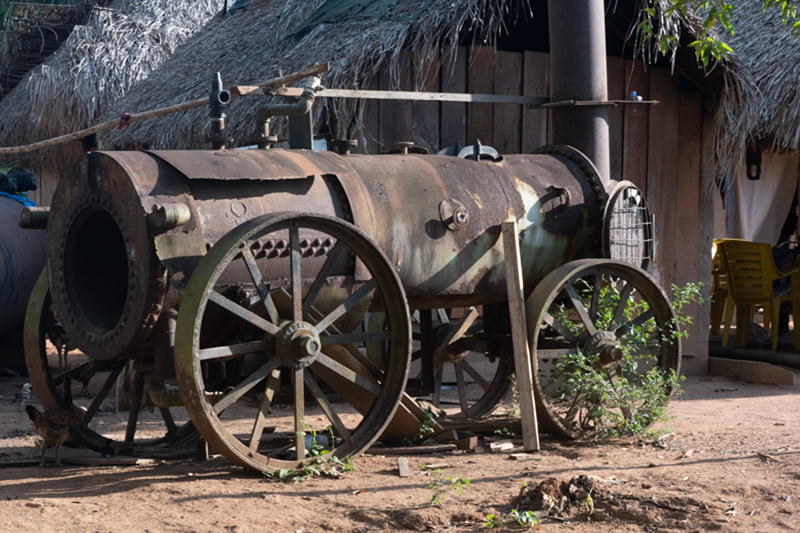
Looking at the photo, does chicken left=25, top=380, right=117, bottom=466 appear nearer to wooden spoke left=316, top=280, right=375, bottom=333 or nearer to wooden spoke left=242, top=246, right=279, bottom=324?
wooden spoke left=242, top=246, right=279, bottom=324

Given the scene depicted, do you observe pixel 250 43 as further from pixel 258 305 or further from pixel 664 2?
pixel 258 305

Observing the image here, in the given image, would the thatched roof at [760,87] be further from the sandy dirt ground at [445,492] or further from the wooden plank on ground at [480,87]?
the sandy dirt ground at [445,492]

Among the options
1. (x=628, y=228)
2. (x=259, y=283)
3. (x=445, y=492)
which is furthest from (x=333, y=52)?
(x=445, y=492)

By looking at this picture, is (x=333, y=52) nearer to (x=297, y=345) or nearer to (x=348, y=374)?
(x=348, y=374)

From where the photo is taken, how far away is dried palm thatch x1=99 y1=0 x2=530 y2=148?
7.03m

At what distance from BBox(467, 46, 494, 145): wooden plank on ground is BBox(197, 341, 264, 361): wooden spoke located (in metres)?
3.58

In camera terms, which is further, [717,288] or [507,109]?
[717,288]

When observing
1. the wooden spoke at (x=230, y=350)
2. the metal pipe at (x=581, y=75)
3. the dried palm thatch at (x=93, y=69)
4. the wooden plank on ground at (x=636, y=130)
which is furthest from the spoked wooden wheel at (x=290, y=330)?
the dried palm thatch at (x=93, y=69)

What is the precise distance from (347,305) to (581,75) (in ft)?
8.55

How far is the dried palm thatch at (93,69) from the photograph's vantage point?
12086mm

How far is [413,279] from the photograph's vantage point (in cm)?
517

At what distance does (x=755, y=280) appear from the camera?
9141 millimetres

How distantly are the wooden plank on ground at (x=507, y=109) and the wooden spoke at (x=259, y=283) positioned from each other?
3.64m

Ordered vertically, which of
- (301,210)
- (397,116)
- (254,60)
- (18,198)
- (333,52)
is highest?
(254,60)
